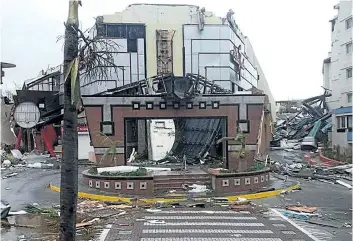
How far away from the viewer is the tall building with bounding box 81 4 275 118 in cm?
4103

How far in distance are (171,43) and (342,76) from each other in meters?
15.5

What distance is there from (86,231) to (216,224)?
137 inches

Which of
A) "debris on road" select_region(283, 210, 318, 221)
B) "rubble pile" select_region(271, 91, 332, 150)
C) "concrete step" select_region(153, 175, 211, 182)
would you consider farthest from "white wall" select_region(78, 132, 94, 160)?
"debris on road" select_region(283, 210, 318, 221)

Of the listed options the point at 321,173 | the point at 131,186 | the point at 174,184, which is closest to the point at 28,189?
the point at 131,186

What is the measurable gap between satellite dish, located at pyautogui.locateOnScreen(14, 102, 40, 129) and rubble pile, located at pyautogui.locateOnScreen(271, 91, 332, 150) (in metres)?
22.6

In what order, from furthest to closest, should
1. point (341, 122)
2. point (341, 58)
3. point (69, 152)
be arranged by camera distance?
point (341, 58), point (341, 122), point (69, 152)

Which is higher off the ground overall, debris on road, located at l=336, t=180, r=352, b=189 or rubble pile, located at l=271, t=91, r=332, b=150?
rubble pile, located at l=271, t=91, r=332, b=150

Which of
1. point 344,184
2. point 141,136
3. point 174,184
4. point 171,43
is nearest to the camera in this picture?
point 174,184

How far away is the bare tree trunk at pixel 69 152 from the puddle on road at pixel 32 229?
426 centimetres

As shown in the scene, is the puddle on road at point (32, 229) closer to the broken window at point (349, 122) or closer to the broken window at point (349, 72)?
the broken window at point (349, 122)

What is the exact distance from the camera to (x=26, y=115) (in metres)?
36.0

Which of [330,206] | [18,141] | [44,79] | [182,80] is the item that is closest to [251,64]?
[44,79]

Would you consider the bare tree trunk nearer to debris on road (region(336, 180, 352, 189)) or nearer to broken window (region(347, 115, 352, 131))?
debris on road (region(336, 180, 352, 189))

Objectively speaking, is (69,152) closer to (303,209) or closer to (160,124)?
(303,209)
